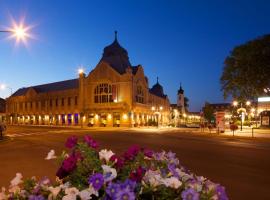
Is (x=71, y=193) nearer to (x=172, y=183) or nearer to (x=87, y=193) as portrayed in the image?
(x=87, y=193)

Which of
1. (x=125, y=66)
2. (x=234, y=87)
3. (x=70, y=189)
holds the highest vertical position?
(x=125, y=66)

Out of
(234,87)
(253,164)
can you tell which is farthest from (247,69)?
(253,164)

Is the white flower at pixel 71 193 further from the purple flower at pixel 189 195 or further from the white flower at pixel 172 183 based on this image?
the purple flower at pixel 189 195

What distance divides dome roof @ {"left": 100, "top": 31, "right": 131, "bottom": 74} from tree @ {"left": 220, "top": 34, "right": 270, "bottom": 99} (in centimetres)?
2924

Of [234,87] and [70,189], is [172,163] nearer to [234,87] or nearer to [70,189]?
[70,189]

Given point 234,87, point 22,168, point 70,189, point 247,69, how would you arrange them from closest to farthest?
point 70,189, point 22,168, point 247,69, point 234,87

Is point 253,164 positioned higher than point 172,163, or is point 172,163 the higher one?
point 172,163

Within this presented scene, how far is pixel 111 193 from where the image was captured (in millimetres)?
2232

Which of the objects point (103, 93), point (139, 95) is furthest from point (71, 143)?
point (139, 95)

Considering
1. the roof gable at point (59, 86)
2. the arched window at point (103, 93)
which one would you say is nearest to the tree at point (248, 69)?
the arched window at point (103, 93)

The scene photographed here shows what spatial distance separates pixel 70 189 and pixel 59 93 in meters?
75.5

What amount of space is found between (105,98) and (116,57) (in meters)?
11.0

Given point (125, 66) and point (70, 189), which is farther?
point (125, 66)

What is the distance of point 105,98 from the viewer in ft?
210
